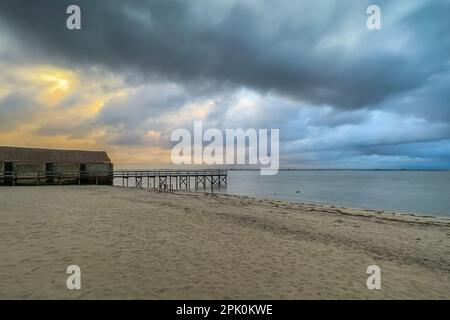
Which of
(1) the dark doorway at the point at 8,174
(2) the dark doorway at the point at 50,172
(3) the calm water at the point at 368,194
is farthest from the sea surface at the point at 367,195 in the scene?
(1) the dark doorway at the point at 8,174

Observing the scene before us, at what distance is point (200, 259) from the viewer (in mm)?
6453

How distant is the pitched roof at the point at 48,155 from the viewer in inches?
1140

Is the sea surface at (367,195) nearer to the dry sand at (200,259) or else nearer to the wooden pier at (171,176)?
the wooden pier at (171,176)

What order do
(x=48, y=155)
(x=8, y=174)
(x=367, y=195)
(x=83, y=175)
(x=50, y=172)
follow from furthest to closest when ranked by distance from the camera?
(x=367, y=195) → (x=48, y=155) → (x=83, y=175) → (x=50, y=172) → (x=8, y=174)

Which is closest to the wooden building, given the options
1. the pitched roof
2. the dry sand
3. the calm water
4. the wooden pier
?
the pitched roof

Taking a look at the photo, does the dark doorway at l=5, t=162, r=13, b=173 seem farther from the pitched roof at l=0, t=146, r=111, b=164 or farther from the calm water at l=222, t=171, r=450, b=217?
the calm water at l=222, t=171, r=450, b=217

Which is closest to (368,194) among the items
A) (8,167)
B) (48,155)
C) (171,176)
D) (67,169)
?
(171,176)

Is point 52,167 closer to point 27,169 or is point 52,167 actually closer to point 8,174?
point 27,169

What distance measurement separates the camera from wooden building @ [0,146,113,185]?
90.7 ft

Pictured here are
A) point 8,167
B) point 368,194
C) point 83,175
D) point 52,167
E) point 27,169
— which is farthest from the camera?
point 368,194

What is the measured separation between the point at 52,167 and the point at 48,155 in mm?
2692

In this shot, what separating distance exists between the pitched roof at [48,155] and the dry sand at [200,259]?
22.4m
